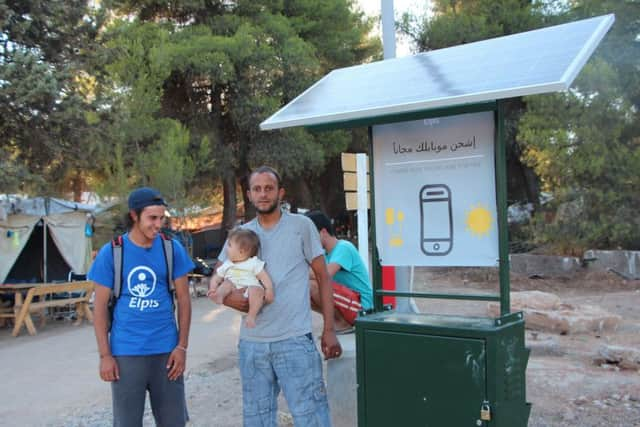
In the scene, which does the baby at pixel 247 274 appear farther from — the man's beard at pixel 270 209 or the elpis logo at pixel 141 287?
the elpis logo at pixel 141 287

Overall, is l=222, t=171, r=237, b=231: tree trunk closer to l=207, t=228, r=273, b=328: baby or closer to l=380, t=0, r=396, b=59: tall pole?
l=380, t=0, r=396, b=59: tall pole

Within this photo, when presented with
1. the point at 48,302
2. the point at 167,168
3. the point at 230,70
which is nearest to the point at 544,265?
the point at 167,168

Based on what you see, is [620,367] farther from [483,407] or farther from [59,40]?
[59,40]

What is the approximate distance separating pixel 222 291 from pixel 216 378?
3516 mm

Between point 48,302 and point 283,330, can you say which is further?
point 48,302

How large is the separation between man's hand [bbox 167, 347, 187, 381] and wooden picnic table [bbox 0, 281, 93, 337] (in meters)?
7.33

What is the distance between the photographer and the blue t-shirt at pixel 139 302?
3334 millimetres

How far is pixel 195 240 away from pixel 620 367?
1872 centimetres

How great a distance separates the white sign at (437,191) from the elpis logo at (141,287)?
1.35 m

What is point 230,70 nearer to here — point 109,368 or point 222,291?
point 222,291

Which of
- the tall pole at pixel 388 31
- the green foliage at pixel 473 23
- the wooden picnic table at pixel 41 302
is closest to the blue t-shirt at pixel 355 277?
the tall pole at pixel 388 31

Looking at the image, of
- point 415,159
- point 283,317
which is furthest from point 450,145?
point 283,317

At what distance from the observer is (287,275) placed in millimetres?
3322

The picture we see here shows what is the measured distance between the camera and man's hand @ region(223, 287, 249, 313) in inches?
129
